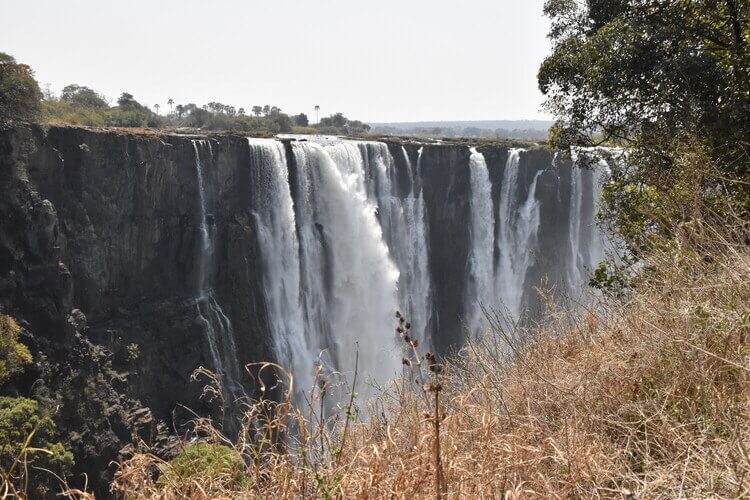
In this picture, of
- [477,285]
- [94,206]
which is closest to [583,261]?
[477,285]

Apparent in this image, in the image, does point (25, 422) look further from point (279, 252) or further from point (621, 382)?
A: point (621, 382)

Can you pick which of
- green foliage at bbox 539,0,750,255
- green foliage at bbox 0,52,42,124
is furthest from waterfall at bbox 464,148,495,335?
green foliage at bbox 539,0,750,255

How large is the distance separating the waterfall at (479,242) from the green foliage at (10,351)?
69.9 feet

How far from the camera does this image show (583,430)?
3.94 m

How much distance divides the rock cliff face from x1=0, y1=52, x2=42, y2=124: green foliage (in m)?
0.77

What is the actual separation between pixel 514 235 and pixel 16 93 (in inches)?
1028

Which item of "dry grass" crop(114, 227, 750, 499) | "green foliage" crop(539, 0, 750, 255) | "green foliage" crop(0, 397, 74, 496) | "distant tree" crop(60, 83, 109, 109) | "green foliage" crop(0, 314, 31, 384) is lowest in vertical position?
"green foliage" crop(0, 397, 74, 496)

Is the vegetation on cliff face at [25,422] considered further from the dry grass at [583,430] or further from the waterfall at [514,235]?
the waterfall at [514,235]

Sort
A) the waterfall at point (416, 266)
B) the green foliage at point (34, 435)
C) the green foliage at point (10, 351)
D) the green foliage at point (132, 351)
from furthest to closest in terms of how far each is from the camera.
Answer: the waterfall at point (416, 266) < the green foliage at point (132, 351) < the green foliage at point (10, 351) < the green foliage at point (34, 435)

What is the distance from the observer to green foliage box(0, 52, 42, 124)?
19.1 m

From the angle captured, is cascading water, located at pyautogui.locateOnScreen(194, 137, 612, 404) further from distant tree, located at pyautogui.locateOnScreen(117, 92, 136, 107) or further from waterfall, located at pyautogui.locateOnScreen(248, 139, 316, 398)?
distant tree, located at pyautogui.locateOnScreen(117, 92, 136, 107)

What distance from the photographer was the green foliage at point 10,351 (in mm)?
17016

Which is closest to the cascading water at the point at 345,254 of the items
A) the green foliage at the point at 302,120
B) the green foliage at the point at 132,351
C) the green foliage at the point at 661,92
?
the green foliage at the point at 132,351

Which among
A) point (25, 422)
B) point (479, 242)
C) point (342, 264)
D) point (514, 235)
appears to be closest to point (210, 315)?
point (342, 264)
